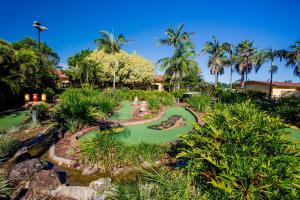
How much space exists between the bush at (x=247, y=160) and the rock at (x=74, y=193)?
83.0 inches

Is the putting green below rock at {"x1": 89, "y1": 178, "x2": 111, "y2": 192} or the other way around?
below

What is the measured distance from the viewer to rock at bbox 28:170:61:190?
3.99 m

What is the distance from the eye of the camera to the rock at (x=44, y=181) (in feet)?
13.1

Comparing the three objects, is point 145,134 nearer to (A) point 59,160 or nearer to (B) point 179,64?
(A) point 59,160

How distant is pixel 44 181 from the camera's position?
13.3 ft

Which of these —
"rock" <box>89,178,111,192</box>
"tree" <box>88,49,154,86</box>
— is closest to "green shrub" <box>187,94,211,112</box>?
"rock" <box>89,178,111,192</box>

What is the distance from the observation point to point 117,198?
3270mm

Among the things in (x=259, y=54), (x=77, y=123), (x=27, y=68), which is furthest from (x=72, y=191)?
(x=259, y=54)

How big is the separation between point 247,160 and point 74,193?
328 centimetres

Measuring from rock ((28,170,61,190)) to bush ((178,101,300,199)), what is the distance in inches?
113

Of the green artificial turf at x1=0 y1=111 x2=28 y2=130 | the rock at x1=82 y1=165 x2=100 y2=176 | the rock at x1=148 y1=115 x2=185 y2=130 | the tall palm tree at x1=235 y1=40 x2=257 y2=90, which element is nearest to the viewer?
the rock at x1=82 y1=165 x2=100 y2=176

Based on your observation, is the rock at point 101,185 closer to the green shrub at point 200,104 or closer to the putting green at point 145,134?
the putting green at point 145,134

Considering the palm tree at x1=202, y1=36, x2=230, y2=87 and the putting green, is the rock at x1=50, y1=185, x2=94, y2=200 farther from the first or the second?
the palm tree at x1=202, y1=36, x2=230, y2=87

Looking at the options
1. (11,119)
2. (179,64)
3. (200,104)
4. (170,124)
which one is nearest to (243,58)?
(179,64)
